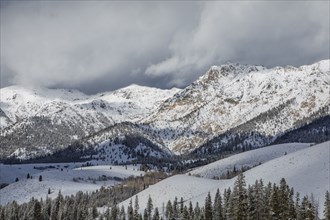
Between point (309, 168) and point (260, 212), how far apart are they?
6859cm

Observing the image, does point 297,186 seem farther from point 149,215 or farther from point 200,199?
point 149,215

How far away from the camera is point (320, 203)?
443ft

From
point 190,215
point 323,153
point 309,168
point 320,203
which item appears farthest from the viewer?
point 323,153

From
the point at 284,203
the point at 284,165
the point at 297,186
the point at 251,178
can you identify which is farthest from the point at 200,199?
the point at 284,203

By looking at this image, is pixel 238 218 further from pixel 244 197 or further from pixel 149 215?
pixel 149 215

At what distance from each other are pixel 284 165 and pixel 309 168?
827 inches

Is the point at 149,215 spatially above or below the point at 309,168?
below

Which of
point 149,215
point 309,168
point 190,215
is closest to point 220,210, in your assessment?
point 190,215

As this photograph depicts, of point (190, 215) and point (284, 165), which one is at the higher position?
point (284, 165)

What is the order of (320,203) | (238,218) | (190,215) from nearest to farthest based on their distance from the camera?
1. (238,218)
2. (320,203)
3. (190,215)

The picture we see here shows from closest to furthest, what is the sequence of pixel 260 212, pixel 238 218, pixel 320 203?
1. pixel 238 218
2. pixel 260 212
3. pixel 320 203

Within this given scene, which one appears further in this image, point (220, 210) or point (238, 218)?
point (220, 210)

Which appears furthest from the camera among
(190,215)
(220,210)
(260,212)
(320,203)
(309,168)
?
(309,168)

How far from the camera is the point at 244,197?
317ft
